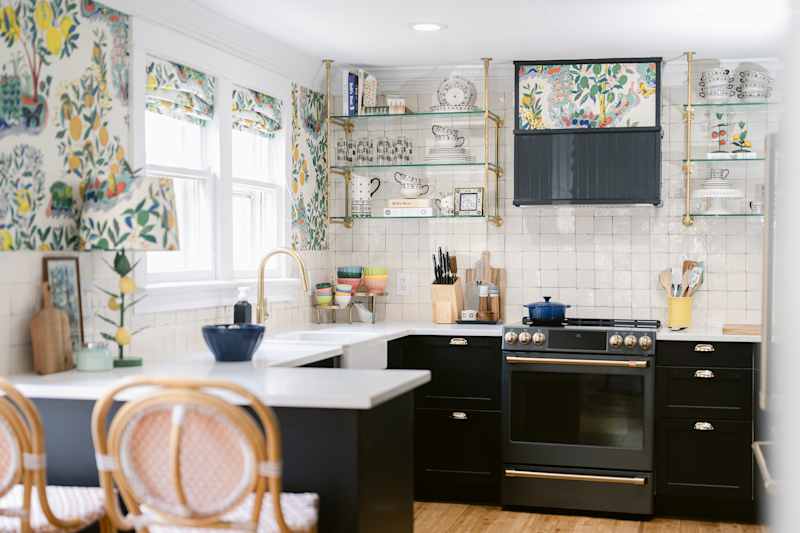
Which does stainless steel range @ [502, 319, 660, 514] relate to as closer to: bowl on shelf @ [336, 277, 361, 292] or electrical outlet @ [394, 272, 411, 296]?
electrical outlet @ [394, 272, 411, 296]

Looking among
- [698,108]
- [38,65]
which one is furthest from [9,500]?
[698,108]

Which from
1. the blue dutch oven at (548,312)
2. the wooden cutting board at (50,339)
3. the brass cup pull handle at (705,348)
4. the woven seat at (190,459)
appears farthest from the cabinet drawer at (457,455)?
the woven seat at (190,459)

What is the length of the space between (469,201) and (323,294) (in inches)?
38.4

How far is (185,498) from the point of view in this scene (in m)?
2.46

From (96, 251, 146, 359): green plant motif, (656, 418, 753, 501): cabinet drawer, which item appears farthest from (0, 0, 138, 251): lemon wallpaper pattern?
(656, 418, 753, 501): cabinet drawer

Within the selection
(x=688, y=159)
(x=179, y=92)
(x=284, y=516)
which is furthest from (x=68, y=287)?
(x=688, y=159)

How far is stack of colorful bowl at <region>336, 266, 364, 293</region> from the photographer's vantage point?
5.85 meters

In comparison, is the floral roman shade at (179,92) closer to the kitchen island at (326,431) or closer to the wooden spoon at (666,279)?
the kitchen island at (326,431)

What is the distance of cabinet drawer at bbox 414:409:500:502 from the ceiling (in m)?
1.94

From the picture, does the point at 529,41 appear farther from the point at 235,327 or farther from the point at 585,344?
the point at 235,327

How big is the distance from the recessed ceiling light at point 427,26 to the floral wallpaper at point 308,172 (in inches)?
36.7

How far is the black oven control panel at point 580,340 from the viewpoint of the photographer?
5.00 m

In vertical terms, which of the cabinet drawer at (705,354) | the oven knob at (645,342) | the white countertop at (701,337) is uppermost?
the white countertop at (701,337)

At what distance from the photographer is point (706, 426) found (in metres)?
4.96
